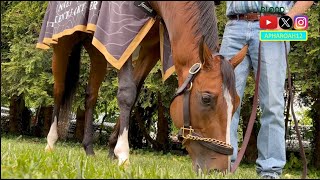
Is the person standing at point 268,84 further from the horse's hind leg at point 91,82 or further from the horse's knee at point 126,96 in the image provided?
the horse's hind leg at point 91,82

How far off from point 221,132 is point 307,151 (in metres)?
5.34

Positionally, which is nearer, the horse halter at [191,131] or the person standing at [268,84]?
the horse halter at [191,131]

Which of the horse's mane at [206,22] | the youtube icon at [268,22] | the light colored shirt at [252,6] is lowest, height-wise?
the youtube icon at [268,22]

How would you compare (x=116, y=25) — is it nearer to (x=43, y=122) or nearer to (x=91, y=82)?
(x=91, y=82)

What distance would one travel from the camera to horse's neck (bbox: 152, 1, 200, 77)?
10.3ft

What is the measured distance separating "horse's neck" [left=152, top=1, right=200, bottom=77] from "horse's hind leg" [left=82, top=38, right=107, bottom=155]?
1446mm

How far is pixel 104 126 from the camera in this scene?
8.81 metres

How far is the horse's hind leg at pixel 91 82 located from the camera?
15.1 ft

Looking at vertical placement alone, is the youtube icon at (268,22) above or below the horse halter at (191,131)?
above

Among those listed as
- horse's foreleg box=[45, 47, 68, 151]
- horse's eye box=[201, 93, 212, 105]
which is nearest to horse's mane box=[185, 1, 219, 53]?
horse's eye box=[201, 93, 212, 105]

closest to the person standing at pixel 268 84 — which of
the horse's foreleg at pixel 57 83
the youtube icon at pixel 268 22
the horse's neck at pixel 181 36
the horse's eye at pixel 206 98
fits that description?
the horse's neck at pixel 181 36

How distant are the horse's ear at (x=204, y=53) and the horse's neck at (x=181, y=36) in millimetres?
144

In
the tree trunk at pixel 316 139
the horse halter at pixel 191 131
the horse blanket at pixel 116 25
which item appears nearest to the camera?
the horse halter at pixel 191 131

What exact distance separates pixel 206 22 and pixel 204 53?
274mm
